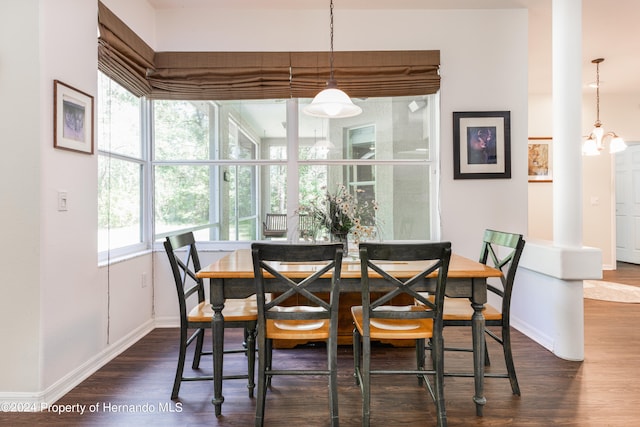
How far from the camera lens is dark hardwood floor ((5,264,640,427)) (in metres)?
1.93

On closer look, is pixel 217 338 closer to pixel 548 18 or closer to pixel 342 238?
pixel 342 238

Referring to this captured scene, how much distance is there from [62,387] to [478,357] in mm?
2364

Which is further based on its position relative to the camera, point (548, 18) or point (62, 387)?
point (548, 18)

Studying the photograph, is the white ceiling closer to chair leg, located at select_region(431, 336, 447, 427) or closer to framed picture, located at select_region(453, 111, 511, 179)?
framed picture, located at select_region(453, 111, 511, 179)

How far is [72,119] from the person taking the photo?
2307 millimetres

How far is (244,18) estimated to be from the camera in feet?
11.4

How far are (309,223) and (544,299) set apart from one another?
1980 millimetres

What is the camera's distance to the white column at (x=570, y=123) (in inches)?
108

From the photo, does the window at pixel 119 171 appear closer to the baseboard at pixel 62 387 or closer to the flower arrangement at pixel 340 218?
the baseboard at pixel 62 387

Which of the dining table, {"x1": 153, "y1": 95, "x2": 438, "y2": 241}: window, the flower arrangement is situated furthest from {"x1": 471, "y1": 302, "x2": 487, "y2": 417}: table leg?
{"x1": 153, "y1": 95, "x2": 438, "y2": 241}: window

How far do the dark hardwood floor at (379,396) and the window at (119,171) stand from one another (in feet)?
3.07

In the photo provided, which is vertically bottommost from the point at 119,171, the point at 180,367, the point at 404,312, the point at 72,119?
the point at 180,367

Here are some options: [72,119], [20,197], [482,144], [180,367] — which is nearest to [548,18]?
[482,144]

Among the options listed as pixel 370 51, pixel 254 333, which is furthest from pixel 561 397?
pixel 370 51
